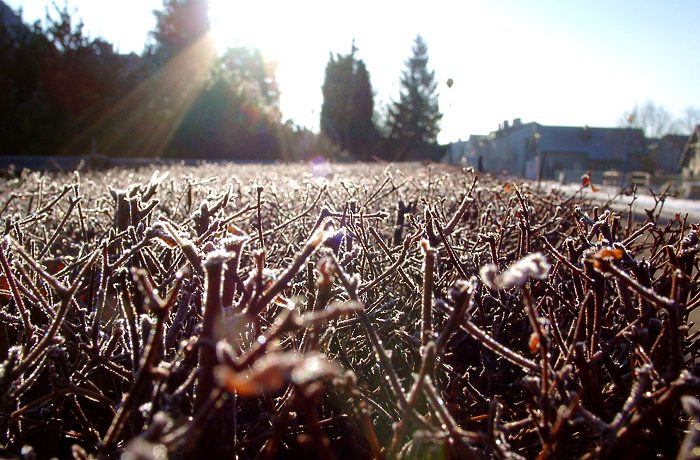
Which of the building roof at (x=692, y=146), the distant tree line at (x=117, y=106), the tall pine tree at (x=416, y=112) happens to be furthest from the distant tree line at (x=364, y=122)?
the building roof at (x=692, y=146)

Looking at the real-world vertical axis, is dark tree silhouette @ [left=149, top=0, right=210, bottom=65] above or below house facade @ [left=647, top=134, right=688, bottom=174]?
above

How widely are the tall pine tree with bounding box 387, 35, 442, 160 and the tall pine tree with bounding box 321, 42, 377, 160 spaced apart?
5169 millimetres

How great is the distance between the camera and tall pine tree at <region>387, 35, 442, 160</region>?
6850 centimetres

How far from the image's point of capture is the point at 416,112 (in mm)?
Result: 72438

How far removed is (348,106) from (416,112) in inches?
598

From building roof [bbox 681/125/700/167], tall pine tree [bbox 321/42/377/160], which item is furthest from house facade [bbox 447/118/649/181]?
tall pine tree [bbox 321/42/377/160]

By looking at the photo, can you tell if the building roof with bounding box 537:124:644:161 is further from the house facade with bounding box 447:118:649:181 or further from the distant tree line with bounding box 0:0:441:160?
the distant tree line with bounding box 0:0:441:160

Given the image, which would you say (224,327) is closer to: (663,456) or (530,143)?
(663,456)

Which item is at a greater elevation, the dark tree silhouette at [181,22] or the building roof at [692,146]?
the dark tree silhouette at [181,22]

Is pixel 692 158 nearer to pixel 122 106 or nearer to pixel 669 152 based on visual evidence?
pixel 669 152

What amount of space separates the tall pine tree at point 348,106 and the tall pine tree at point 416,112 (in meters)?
5.17

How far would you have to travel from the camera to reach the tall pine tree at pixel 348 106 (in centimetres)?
6003

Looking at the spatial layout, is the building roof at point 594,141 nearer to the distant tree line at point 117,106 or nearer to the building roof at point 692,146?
the building roof at point 692,146

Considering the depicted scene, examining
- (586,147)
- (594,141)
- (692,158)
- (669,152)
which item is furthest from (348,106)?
(669,152)
